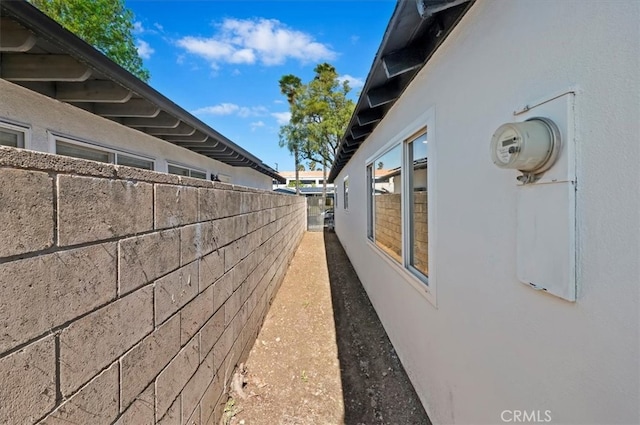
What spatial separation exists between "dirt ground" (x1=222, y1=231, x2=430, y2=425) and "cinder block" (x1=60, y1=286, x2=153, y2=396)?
5.62 ft

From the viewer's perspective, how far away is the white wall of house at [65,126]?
303cm

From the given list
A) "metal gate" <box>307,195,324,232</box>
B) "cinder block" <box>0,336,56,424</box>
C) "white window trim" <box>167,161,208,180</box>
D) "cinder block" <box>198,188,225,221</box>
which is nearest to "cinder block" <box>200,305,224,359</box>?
"cinder block" <box>198,188,225,221</box>

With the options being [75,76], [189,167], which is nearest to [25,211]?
[75,76]

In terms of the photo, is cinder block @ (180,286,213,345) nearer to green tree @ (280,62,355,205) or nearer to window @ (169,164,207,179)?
window @ (169,164,207,179)

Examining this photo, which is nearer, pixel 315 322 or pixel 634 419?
pixel 634 419

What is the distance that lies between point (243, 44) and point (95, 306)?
12972 millimetres

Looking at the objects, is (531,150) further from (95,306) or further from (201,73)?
(201,73)

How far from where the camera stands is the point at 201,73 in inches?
585

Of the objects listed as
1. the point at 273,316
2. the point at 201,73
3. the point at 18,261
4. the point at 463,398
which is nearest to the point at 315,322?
the point at 273,316

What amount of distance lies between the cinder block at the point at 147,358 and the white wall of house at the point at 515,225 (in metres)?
1.88

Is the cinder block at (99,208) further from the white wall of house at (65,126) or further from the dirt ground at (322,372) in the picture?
the white wall of house at (65,126)

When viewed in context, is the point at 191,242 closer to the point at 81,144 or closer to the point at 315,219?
the point at 81,144

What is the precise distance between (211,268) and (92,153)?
2.93 m

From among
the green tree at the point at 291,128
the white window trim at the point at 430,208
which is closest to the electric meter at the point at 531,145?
the white window trim at the point at 430,208
